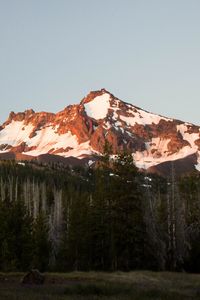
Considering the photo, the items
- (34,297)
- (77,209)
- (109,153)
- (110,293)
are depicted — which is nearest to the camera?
(34,297)

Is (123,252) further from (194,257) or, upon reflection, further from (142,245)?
(194,257)

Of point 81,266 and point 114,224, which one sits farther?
point 81,266

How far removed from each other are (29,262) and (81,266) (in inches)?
281

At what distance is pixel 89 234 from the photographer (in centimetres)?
5266

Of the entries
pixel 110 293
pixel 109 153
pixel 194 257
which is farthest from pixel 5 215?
pixel 110 293

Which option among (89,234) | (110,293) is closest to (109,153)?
(89,234)

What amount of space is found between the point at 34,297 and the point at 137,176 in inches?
1320

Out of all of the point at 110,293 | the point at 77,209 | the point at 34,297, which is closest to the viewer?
the point at 34,297

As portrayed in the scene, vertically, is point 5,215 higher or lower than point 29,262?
higher

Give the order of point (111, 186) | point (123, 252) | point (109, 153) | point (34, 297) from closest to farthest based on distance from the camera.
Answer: point (34, 297) → point (123, 252) → point (111, 186) → point (109, 153)

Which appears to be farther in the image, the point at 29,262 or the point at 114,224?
the point at 29,262

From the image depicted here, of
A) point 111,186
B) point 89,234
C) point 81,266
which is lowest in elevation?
point 81,266

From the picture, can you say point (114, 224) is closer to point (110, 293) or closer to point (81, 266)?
point (81, 266)

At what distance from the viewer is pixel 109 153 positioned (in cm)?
5428
